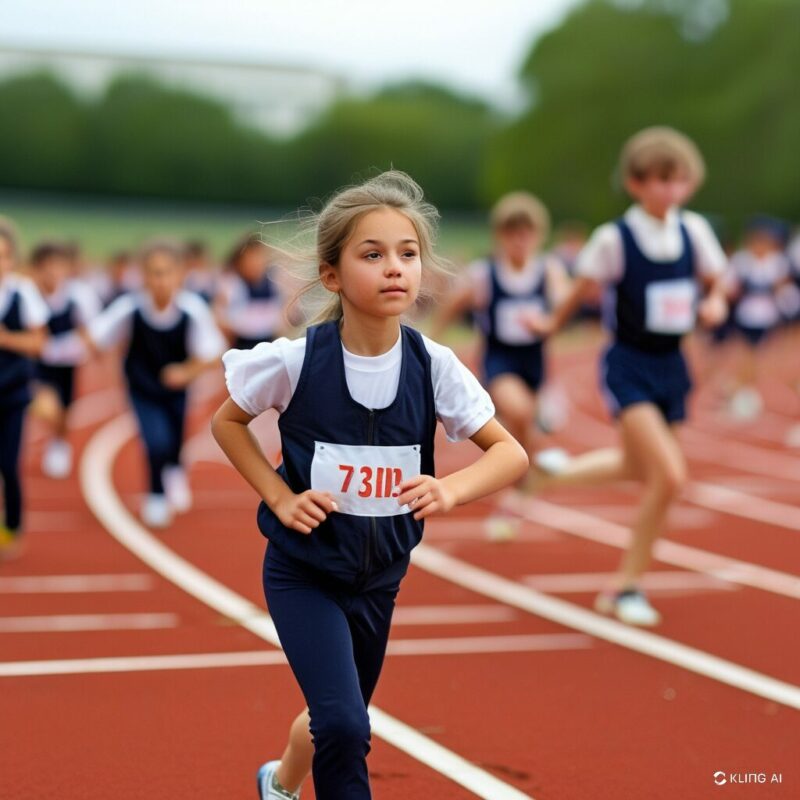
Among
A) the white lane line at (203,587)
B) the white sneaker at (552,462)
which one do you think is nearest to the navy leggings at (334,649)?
the white lane line at (203,587)

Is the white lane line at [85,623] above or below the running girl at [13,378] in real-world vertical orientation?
below

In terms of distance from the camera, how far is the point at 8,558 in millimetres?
8117

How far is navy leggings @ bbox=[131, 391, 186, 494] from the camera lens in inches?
370

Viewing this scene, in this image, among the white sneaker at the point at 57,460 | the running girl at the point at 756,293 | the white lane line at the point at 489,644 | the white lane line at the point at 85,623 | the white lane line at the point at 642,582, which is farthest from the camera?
the running girl at the point at 756,293

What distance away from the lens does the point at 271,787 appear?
13.0 feet

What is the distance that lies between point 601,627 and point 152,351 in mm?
4140

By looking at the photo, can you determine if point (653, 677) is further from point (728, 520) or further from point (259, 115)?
point (259, 115)

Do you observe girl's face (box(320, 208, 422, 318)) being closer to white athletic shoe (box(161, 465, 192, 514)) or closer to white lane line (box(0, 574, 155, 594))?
white lane line (box(0, 574, 155, 594))

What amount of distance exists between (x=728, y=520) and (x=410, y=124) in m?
71.8

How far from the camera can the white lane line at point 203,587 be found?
4.54 meters

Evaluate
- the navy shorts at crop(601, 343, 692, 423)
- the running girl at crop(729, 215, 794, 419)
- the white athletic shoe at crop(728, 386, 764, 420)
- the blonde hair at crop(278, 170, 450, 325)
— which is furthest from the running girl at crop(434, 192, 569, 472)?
the running girl at crop(729, 215, 794, 419)

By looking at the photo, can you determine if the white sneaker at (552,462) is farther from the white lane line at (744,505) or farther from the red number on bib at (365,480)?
the red number on bib at (365,480)

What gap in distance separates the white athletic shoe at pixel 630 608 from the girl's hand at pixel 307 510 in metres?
3.50

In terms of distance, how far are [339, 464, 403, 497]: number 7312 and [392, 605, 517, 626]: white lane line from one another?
3.09 meters
